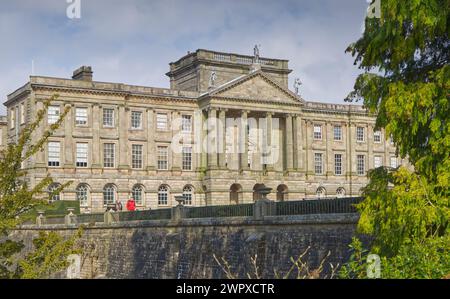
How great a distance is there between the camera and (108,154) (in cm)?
5509

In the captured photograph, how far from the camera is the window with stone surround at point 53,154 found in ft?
172

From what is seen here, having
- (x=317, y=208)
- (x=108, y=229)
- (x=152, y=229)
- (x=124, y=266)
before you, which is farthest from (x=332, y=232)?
A: (x=108, y=229)

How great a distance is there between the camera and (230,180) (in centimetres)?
5775

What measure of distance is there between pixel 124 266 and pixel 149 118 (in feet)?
81.6

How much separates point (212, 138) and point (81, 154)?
1141 cm

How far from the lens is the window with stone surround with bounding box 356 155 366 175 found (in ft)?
220

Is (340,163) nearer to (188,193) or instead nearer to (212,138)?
(212,138)

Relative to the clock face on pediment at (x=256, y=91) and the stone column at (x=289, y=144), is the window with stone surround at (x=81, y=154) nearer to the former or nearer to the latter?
the clock face on pediment at (x=256, y=91)

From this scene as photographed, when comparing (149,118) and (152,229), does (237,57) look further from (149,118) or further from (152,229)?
(152,229)

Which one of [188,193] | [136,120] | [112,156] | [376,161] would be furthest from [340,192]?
[112,156]

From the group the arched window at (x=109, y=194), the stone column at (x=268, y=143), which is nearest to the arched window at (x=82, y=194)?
the arched window at (x=109, y=194)

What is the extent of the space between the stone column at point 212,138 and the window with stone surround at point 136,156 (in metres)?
5.95

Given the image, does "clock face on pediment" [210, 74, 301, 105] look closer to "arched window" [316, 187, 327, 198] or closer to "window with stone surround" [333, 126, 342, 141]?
"window with stone surround" [333, 126, 342, 141]

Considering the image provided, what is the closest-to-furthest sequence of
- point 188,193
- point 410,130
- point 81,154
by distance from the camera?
point 410,130
point 81,154
point 188,193
